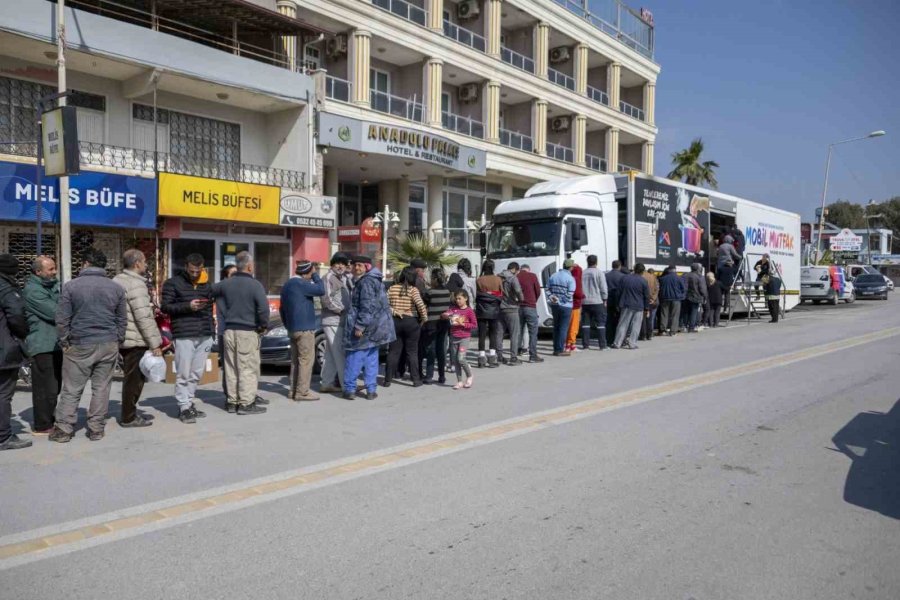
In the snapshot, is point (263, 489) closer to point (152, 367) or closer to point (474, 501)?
point (474, 501)

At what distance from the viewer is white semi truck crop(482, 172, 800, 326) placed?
15680 mm

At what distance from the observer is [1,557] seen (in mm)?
4160

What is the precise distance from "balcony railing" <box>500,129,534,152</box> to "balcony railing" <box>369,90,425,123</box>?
5.76m

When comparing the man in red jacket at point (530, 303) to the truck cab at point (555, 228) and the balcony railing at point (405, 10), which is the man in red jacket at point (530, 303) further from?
the balcony railing at point (405, 10)

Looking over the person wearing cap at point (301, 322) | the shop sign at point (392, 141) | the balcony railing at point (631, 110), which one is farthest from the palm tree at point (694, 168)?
the person wearing cap at point (301, 322)

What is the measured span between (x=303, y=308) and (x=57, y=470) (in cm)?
364

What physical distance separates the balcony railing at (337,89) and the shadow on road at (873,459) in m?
20.0

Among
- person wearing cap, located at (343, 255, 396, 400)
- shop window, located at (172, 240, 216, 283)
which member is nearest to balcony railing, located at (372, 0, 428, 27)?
shop window, located at (172, 240, 216, 283)

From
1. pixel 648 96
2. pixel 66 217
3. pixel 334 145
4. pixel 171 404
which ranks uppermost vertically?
pixel 648 96

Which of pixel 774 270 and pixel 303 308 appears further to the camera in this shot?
pixel 774 270

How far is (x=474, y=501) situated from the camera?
5133 mm

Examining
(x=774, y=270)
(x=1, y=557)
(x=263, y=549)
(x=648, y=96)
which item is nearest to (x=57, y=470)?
(x=1, y=557)

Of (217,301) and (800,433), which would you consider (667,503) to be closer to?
(800,433)

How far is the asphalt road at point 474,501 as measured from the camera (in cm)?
389
